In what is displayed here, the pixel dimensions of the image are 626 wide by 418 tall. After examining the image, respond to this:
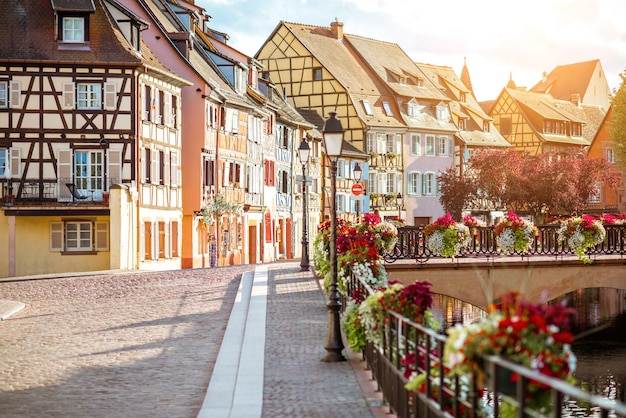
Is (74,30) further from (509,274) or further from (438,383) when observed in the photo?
(438,383)

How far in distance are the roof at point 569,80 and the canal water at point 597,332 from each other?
195ft

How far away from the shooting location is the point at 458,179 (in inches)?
3012

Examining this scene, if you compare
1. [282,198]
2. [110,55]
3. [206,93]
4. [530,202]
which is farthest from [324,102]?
[110,55]

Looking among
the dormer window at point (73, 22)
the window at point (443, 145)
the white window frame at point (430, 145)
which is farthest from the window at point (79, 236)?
the window at point (443, 145)

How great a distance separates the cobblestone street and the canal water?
20.3 ft

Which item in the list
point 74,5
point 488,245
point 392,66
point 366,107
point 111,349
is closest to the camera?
point 111,349

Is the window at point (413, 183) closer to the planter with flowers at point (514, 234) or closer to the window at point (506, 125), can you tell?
the window at point (506, 125)

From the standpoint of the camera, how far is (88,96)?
142 feet

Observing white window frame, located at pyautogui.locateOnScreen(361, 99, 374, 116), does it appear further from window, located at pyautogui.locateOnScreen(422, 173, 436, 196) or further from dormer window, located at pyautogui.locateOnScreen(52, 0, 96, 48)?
dormer window, located at pyautogui.locateOnScreen(52, 0, 96, 48)

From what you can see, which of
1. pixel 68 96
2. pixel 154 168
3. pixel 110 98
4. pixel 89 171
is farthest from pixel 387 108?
pixel 68 96

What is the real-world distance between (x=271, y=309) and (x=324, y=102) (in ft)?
168

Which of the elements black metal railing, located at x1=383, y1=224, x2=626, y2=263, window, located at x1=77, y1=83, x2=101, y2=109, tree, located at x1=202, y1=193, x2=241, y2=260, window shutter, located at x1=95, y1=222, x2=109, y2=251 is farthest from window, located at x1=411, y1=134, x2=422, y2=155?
black metal railing, located at x1=383, y1=224, x2=626, y2=263

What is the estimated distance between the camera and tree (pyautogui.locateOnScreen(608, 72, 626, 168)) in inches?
2363

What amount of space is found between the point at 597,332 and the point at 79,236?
19983 mm
